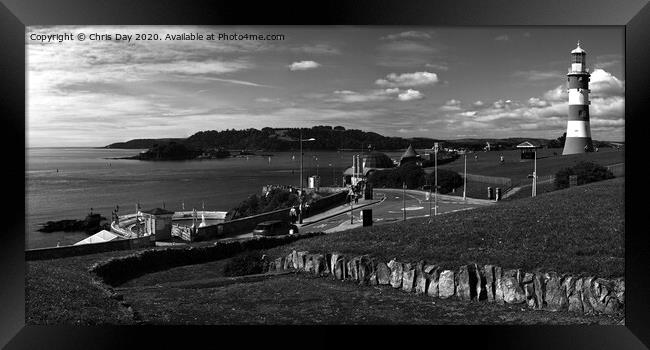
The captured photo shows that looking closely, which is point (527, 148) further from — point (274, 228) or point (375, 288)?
point (274, 228)

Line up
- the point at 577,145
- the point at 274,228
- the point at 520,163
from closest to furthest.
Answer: the point at 577,145
the point at 274,228
the point at 520,163

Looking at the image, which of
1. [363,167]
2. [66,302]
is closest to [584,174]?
[363,167]

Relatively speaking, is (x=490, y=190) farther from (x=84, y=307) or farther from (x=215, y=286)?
(x=84, y=307)

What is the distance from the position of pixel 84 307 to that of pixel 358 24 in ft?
19.8

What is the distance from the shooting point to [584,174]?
15953 mm

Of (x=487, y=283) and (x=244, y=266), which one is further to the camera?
(x=244, y=266)

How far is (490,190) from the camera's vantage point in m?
17.9

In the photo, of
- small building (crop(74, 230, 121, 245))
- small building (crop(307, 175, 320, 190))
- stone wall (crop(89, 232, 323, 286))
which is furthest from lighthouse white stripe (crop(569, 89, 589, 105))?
small building (crop(74, 230, 121, 245))

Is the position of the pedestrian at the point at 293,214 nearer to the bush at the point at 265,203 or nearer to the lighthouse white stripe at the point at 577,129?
the bush at the point at 265,203

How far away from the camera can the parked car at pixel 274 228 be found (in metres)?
13.9

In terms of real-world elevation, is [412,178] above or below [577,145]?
below

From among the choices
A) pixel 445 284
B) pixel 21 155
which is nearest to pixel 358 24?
pixel 445 284

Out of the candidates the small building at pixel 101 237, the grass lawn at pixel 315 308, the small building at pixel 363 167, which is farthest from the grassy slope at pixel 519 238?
the small building at pixel 101 237

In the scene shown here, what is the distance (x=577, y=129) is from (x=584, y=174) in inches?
150
